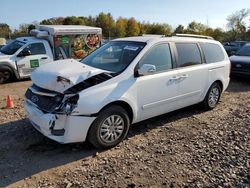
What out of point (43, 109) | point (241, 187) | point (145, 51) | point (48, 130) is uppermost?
point (145, 51)

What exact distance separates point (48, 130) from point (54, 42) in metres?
7.78

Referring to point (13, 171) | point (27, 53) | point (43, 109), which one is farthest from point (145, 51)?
point (27, 53)

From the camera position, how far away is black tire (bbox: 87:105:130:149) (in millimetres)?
4492

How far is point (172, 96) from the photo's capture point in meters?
5.63

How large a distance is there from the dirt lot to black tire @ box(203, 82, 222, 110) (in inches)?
23.9

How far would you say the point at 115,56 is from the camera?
5.38 m

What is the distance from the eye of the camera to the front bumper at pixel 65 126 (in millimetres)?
4238

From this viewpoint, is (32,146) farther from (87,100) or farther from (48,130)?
(87,100)

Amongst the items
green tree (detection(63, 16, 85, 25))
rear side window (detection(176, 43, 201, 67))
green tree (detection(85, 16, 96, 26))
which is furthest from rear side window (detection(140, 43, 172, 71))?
green tree (detection(85, 16, 96, 26))

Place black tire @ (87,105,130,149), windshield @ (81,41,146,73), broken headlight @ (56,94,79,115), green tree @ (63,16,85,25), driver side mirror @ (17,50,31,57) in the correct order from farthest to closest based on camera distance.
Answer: green tree @ (63,16,85,25), driver side mirror @ (17,50,31,57), windshield @ (81,41,146,73), black tire @ (87,105,130,149), broken headlight @ (56,94,79,115)

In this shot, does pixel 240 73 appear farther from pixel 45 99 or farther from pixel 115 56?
pixel 45 99

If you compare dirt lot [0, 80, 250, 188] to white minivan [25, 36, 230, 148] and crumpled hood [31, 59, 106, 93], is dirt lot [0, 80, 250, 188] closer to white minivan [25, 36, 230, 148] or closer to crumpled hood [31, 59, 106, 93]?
white minivan [25, 36, 230, 148]

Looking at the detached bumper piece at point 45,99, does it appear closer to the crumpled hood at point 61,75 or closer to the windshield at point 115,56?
the crumpled hood at point 61,75

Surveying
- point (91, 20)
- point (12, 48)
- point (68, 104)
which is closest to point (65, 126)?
point (68, 104)
